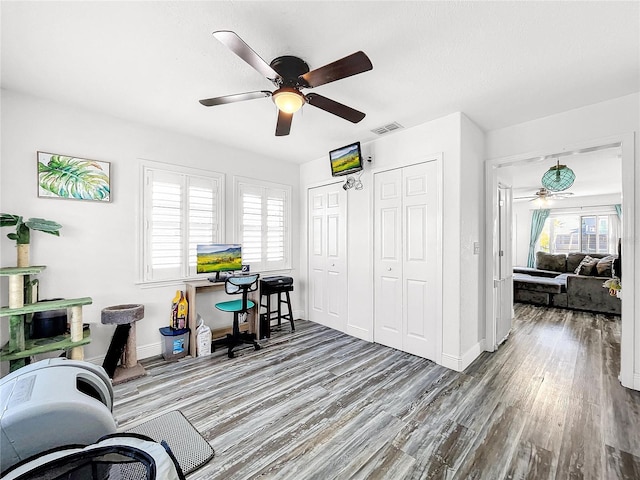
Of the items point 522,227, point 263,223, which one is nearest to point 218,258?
point 263,223

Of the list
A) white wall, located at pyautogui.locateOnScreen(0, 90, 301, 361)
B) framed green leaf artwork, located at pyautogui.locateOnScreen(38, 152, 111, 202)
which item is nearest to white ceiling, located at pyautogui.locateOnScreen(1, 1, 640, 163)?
white wall, located at pyautogui.locateOnScreen(0, 90, 301, 361)

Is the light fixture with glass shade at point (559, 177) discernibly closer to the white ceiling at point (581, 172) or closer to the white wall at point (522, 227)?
the white ceiling at point (581, 172)

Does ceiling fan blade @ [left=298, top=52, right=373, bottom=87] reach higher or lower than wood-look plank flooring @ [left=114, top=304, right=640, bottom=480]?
higher

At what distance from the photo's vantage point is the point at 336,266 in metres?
4.29

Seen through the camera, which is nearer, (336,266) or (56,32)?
(56,32)

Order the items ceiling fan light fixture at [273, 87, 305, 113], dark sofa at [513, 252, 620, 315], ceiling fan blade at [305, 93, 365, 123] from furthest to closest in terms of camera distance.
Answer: dark sofa at [513, 252, 620, 315] → ceiling fan blade at [305, 93, 365, 123] → ceiling fan light fixture at [273, 87, 305, 113]

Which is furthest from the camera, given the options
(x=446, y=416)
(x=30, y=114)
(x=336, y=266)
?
(x=336, y=266)

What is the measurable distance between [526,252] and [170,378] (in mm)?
9929

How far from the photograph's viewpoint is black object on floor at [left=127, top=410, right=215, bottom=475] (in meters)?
1.76

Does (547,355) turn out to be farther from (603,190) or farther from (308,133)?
(603,190)

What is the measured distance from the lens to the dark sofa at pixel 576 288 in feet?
16.3

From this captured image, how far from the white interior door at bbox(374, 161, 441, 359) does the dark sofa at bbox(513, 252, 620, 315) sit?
3.70 meters

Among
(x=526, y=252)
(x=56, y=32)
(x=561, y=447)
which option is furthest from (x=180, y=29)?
(x=526, y=252)

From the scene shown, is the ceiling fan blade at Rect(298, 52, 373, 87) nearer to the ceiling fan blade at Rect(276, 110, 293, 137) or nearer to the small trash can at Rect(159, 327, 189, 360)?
the ceiling fan blade at Rect(276, 110, 293, 137)
